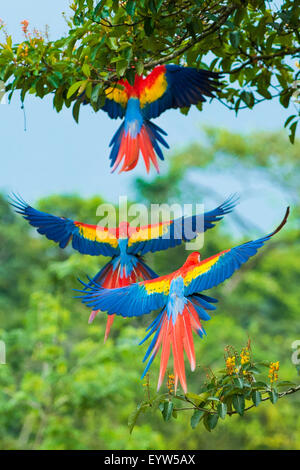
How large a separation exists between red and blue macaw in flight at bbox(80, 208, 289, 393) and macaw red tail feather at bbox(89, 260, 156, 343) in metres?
0.14

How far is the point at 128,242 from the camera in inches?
70.8

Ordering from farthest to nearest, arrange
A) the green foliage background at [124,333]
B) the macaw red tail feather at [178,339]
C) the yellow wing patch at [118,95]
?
1. the green foliage background at [124,333]
2. the yellow wing patch at [118,95]
3. the macaw red tail feather at [178,339]

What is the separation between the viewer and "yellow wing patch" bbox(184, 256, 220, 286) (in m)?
1.58

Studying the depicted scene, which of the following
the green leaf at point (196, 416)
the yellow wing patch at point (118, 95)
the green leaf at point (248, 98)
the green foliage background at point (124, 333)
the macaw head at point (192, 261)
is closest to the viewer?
the macaw head at point (192, 261)

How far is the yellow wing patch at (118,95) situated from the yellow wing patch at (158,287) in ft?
2.13

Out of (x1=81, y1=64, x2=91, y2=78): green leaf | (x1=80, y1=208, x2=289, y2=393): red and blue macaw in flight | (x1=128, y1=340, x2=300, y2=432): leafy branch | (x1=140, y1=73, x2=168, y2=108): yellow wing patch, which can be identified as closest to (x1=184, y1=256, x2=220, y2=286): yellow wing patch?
(x1=80, y1=208, x2=289, y2=393): red and blue macaw in flight

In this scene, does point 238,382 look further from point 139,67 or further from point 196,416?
point 139,67

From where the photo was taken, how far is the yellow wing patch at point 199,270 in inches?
62.0

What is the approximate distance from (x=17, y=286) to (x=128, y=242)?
9.26 metres

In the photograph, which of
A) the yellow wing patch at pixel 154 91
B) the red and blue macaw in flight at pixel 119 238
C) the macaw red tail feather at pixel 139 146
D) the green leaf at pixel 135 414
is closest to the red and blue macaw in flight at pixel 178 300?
the red and blue macaw in flight at pixel 119 238

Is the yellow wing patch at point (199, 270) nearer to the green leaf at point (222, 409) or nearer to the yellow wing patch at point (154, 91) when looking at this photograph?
the green leaf at point (222, 409)

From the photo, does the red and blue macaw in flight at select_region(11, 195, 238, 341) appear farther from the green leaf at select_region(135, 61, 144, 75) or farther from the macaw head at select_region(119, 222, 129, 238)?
the green leaf at select_region(135, 61, 144, 75)

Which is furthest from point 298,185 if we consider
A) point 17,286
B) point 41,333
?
point 41,333

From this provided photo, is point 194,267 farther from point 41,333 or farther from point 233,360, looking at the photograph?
point 41,333
